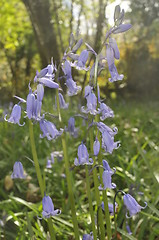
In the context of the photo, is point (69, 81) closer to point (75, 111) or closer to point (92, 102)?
point (92, 102)

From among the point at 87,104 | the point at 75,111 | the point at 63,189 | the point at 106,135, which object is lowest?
the point at 63,189

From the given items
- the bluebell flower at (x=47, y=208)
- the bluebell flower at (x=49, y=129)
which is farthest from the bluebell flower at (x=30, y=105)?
the bluebell flower at (x=47, y=208)

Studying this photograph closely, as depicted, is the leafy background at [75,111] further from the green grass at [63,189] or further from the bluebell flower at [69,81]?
the bluebell flower at [69,81]

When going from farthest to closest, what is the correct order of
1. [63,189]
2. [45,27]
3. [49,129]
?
[45,27] → [63,189] → [49,129]

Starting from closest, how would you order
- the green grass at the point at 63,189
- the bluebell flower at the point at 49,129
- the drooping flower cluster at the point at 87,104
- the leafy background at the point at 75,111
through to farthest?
the drooping flower cluster at the point at 87,104 → the bluebell flower at the point at 49,129 → the green grass at the point at 63,189 → the leafy background at the point at 75,111

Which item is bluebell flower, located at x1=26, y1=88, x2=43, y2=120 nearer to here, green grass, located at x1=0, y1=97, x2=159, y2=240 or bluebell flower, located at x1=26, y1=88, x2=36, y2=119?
bluebell flower, located at x1=26, y1=88, x2=36, y2=119

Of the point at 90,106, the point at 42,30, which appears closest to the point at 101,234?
the point at 90,106

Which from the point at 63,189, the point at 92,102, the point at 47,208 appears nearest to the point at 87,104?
the point at 92,102

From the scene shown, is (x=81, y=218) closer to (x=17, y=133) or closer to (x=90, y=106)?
(x=90, y=106)

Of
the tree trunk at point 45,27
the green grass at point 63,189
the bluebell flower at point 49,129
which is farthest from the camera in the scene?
the tree trunk at point 45,27

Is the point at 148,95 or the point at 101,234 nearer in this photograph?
the point at 101,234

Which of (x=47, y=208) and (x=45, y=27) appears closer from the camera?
(x=47, y=208)
